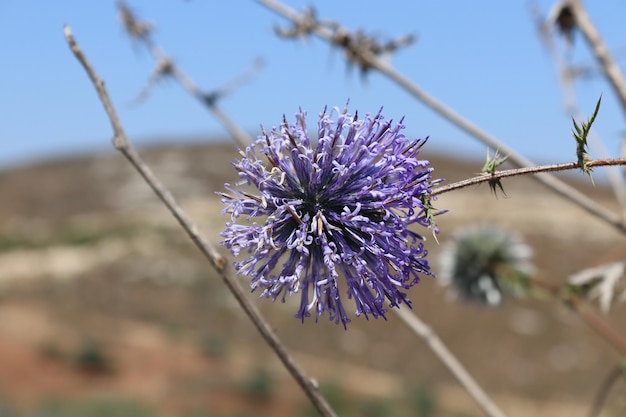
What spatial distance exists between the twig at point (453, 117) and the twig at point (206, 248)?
0.92 meters

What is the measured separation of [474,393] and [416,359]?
23.2 m

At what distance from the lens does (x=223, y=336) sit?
84.3ft

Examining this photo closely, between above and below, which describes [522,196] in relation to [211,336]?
below

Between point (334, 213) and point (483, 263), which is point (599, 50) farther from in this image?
point (334, 213)

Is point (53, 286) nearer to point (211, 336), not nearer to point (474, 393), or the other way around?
point (211, 336)

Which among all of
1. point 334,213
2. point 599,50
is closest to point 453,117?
point 599,50

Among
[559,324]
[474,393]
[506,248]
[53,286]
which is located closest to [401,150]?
[474,393]

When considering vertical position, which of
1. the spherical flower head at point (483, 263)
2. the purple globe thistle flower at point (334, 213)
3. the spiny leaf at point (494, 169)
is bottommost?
the spherical flower head at point (483, 263)

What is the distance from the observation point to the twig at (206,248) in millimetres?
1338

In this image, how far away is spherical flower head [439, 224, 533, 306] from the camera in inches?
135

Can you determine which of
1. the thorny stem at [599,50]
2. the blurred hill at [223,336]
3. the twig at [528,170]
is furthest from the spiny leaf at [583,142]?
the blurred hill at [223,336]

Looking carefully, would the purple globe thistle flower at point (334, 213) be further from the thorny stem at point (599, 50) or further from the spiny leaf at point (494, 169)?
the thorny stem at point (599, 50)

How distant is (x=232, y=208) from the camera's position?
1325 mm

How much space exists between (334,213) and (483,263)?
7.71 feet
